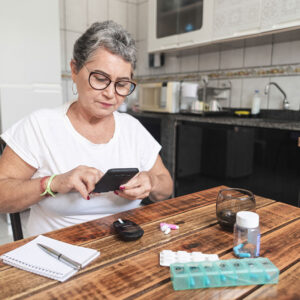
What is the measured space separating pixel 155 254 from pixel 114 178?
0.27m

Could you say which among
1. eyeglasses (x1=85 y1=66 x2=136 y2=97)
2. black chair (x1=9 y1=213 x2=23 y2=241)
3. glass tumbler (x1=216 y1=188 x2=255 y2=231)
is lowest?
black chair (x1=9 y1=213 x2=23 y2=241)

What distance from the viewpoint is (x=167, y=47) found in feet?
9.93

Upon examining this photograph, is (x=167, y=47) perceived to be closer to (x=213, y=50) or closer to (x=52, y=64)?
(x=213, y=50)

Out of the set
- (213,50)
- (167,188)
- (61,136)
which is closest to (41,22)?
(213,50)

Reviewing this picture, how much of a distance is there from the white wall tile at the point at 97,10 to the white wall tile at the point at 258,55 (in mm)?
1902

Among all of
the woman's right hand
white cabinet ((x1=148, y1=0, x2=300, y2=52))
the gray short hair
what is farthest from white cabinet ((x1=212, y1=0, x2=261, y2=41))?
the woman's right hand

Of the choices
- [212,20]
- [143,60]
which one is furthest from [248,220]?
[143,60]

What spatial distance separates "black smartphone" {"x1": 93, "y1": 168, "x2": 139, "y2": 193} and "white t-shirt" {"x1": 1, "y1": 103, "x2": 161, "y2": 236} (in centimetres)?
21

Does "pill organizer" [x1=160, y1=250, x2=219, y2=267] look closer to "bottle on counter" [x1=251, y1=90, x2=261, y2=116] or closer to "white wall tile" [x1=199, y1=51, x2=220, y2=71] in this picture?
"bottle on counter" [x1=251, y1=90, x2=261, y2=116]

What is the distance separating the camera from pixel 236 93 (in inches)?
113

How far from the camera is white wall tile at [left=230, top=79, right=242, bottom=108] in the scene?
2.85m

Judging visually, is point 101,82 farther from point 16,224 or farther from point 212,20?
point 212,20

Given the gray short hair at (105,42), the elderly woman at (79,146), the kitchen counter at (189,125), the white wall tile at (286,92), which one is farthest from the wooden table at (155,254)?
the white wall tile at (286,92)

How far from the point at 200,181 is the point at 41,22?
75.6 inches
